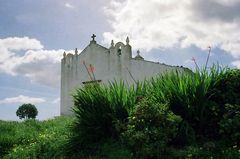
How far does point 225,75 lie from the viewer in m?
10.2

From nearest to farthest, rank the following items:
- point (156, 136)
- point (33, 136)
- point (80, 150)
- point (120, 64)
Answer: point (156, 136) → point (80, 150) → point (33, 136) → point (120, 64)

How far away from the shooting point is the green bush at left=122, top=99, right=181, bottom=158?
880 cm

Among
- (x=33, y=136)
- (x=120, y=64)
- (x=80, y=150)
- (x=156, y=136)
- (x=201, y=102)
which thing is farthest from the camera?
(x=120, y=64)

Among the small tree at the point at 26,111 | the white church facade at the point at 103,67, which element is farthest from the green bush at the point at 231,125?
the small tree at the point at 26,111

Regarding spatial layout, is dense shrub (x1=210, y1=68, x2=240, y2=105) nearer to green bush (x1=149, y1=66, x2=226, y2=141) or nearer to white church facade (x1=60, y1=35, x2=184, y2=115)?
green bush (x1=149, y1=66, x2=226, y2=141)

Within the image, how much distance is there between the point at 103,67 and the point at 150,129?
2234 centimetres

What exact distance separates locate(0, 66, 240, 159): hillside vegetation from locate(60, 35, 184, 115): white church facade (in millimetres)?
17027

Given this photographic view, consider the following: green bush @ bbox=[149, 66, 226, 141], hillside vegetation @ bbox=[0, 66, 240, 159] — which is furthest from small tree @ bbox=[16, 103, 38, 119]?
green bush @ bbox=[149, 66, 226, 141]

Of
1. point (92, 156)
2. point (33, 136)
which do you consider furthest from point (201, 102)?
point (33, 136)

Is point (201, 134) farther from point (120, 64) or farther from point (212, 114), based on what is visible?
point (120, 64)

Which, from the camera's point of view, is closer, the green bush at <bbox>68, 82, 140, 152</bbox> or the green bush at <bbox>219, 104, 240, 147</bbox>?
the green bush at <bbox>219, 104, 240, 147</bbox>

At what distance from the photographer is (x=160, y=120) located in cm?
913

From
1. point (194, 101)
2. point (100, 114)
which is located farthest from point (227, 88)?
point (100, 114)

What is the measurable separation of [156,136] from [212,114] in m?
1.59
